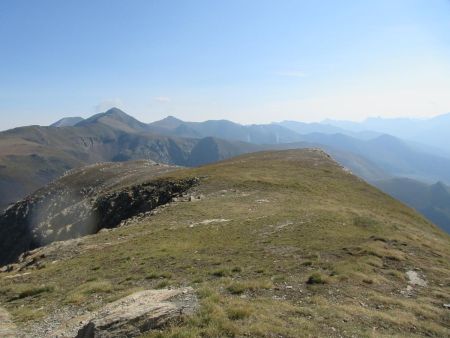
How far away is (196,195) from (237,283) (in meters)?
34.0

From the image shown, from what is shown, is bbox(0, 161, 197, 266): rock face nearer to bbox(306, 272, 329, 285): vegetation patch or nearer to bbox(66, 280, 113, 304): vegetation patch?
bbox(66, 280, 113, 304): vegetation patch

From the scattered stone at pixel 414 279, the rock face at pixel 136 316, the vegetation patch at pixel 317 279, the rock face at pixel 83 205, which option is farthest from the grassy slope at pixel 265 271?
the rock face at pixel 83 205

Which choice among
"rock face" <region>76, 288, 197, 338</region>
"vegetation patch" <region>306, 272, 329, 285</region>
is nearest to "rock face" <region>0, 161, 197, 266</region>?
"vegetation patch" <region>306, 272, 329, 285</region>

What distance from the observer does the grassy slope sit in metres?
14.9

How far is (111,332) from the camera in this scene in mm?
13133

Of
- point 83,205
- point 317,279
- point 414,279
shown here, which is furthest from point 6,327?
point 83,205

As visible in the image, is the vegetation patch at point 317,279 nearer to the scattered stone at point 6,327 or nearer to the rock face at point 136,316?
the rock face at point 136,316

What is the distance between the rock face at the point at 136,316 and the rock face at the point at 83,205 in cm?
4149

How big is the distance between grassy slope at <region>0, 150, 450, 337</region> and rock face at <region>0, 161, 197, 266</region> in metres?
16.6

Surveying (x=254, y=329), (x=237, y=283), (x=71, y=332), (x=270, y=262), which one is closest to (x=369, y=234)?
(x=270, y=262)

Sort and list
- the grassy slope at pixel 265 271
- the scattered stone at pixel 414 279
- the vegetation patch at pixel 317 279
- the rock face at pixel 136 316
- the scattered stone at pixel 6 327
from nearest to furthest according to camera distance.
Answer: the rock face at pixel 136 316 → the grassy slope at pixel 265 271 → the scattered stone at pixel 6 327 → the vegetation patch at pixel 317 279 → the scattered stone at pixel 414 279

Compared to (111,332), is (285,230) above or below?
below

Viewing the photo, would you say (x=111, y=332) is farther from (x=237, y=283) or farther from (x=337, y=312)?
(x=337, y=312)

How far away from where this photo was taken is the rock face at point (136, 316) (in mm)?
13234
